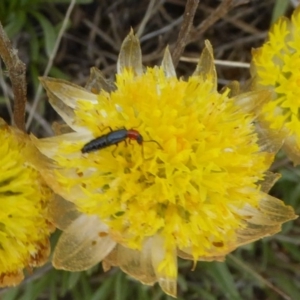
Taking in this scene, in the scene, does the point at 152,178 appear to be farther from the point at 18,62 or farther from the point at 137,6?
the point at 137,6

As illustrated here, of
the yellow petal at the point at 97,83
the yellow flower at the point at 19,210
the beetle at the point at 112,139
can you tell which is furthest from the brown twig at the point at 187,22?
the yellow flower at the point at 19,210

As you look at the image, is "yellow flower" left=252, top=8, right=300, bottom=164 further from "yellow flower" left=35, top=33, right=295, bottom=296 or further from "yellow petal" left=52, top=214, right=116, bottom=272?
"yellow petal" left=52, top=214, right=116, bottom=272

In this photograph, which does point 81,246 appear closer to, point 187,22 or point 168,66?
point 168,66

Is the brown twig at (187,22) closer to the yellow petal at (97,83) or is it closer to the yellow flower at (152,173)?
the yellow flower at (152,173)

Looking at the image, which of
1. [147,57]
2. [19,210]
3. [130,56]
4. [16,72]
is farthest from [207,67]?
[147,57]

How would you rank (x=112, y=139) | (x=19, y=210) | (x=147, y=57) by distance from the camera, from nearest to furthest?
(x=112, y=139), (x=19, y=210), (x=147, y=57)

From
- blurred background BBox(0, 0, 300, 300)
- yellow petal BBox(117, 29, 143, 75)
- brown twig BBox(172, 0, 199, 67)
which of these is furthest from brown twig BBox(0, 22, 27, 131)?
blurred background BBox(0, 0, 300, 300)

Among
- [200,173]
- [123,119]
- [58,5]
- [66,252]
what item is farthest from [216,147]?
[58,5]
